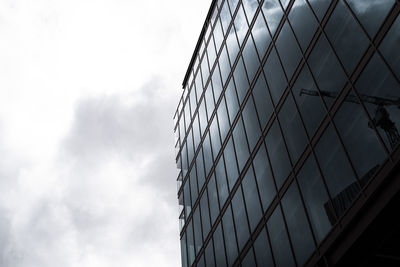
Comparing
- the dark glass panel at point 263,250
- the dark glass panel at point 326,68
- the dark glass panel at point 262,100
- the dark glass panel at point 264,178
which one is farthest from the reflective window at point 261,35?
the dark glass panel at point 263,250

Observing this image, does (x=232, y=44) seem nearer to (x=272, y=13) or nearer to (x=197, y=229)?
(x=272, y=13)

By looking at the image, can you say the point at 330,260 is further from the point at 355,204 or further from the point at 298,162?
the point at 298,162

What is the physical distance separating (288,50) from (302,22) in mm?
1513

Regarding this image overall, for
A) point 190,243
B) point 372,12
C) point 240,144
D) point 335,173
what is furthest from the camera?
point 190,243

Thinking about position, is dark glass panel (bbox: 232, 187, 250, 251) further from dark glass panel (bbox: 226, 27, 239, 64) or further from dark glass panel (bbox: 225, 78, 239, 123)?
dark glass panel (bbox: 226, 27, 239, 64)

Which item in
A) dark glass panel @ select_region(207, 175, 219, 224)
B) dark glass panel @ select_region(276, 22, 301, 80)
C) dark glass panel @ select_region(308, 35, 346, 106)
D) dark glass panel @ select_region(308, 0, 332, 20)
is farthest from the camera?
dark glass panel @ select_region(207, 175, 219, 224)

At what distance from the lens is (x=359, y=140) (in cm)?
1641

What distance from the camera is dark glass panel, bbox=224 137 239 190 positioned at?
26797 millimetres

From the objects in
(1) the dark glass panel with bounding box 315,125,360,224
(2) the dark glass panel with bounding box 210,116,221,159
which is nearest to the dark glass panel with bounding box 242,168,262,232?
(2) the dark glass panel with bounding box 210,116,221,159

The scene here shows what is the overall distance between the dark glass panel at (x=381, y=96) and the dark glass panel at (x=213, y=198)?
14.0 m

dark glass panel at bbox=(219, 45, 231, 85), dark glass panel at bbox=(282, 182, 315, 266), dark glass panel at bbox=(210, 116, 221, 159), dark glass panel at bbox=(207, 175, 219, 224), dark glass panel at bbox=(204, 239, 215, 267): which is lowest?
dark glass panel at bbox=(282, 182, 315, 266)

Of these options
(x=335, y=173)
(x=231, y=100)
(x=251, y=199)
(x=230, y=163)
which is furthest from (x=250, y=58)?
(x=335, y=173)

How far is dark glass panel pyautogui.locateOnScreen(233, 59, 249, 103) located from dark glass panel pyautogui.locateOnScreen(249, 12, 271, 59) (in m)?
2.02

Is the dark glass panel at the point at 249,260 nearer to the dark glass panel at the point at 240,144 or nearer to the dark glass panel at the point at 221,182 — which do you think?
the dark glass panel at the point at 221,182
